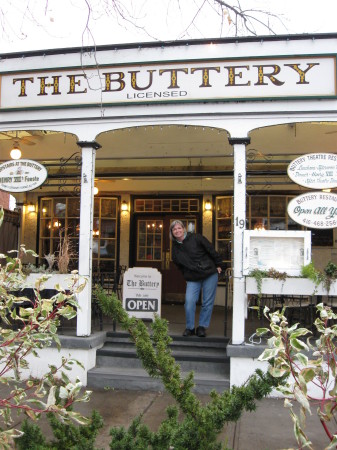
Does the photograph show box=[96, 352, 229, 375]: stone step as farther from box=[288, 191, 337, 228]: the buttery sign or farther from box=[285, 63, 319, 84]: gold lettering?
box=[285, 63, 319, 84]: gold lettering

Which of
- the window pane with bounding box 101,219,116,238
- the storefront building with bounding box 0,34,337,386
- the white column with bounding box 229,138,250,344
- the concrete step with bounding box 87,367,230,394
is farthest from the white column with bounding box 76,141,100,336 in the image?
the window pane with bounding box 101,219,116,238

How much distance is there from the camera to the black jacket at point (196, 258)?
5848mm

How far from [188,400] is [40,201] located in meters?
8.17

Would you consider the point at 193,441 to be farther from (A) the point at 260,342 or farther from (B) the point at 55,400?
(A) the point at 260,342

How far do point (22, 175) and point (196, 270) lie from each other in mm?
2725

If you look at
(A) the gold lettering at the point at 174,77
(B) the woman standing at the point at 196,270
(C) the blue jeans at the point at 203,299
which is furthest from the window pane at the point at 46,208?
(A) the gold lettering at the point at 174,77

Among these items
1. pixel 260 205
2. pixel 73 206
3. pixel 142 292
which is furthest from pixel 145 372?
pixel 73 206

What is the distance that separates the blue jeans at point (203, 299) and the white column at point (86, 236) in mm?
1326

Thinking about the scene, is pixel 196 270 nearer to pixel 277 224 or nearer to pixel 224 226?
pixel 224 226

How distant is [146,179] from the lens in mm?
9031

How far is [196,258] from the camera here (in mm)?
5887

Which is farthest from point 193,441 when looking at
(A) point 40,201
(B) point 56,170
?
(A) point 40,201

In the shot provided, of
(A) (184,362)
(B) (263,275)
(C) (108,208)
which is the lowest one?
(A) (184,362)

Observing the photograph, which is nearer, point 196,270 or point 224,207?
point 196,270
